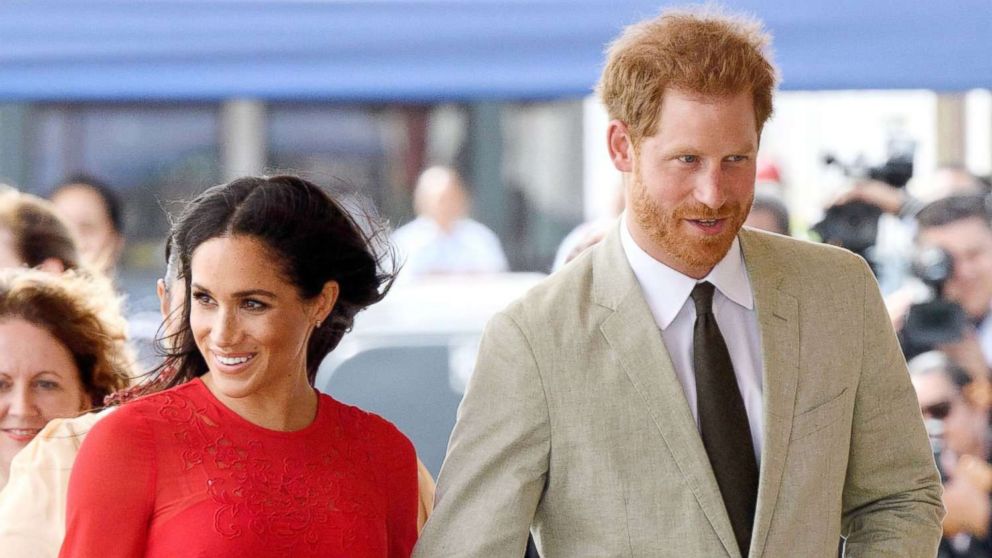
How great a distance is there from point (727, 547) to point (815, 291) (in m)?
0.42

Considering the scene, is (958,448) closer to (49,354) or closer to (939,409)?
(939,409)

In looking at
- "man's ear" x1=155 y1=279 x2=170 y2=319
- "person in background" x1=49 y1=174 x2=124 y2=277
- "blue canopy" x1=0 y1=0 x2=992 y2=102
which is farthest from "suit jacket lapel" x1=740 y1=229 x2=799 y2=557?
"person in background" x1=49 y1=174 x2=124 y2=277

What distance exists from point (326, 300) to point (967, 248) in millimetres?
2525

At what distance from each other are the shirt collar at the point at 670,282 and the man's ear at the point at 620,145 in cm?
9

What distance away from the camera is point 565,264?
2.22m

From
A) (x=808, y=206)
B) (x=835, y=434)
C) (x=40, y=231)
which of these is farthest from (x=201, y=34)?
(x=808, y=206)

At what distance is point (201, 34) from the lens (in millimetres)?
3115

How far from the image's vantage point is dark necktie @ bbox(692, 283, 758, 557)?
1.94 meters

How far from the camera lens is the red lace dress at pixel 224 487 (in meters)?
1.80

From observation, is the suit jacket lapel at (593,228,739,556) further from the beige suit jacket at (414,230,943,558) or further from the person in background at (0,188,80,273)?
the person in background at (0,188,80,273)

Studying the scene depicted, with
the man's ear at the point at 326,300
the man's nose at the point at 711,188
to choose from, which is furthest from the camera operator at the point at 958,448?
the man's ear at the point at 326,300

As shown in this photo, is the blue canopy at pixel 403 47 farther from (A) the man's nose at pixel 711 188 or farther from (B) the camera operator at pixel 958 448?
(A) the man's nose at pixel 711 188

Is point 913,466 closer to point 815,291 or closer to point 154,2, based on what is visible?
point 815,291

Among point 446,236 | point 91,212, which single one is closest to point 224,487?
point 91,212
